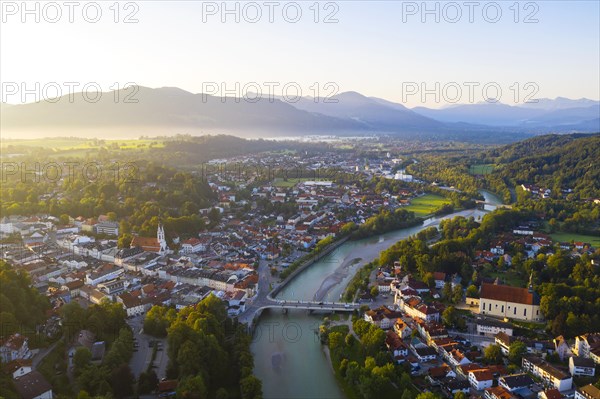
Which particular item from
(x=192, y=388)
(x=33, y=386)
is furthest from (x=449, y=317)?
(x=33, y=386)

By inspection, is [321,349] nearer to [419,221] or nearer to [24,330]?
[24,330]

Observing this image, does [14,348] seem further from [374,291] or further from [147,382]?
[374,291]

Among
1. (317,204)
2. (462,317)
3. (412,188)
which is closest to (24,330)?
(462,317)

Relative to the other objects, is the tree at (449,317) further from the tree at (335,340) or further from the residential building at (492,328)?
the tree at (335,340)

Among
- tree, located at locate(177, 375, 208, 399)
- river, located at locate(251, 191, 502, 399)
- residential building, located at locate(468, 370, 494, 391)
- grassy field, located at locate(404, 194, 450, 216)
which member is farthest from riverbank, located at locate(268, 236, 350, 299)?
grassy field, located at locate(404, 194, 450, 216)

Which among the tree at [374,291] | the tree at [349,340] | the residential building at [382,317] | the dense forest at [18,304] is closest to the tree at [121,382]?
the dense forest at [18,304]

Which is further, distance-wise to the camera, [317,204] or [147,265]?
[317,204]

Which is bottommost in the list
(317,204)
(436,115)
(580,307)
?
(580,307)
